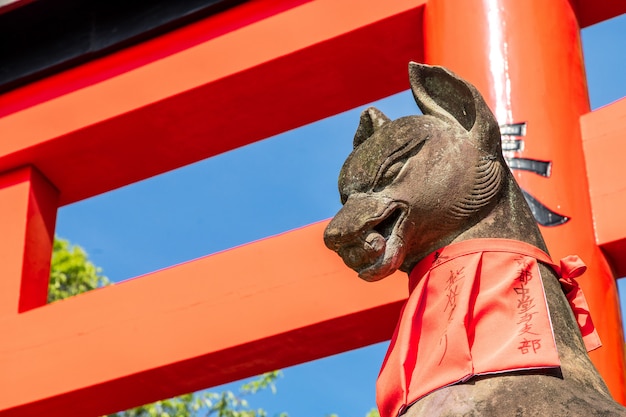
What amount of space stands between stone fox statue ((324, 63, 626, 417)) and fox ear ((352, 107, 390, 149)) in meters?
0.07

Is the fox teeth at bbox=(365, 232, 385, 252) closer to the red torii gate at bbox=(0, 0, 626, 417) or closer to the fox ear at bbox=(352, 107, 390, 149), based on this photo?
the fox ear at bbox=(352, 107, 390, 149)

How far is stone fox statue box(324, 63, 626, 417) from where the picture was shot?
221cm

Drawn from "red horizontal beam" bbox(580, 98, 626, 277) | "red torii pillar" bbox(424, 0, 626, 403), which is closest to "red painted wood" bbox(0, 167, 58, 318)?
"red torii pillar" bbox(424, 0, 626, 403)

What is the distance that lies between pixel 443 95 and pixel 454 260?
1.17 feet

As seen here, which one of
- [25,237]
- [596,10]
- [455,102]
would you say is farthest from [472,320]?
[25,237]

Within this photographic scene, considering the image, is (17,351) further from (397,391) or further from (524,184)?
(397,391)

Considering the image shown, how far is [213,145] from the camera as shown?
5.04 m

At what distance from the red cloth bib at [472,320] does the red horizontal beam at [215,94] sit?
218 cm

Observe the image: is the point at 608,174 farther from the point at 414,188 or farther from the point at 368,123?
the point at 414,188

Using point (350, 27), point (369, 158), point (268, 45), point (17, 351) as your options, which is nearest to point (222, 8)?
point (268, 45)

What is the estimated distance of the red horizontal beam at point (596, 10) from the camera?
4.39m

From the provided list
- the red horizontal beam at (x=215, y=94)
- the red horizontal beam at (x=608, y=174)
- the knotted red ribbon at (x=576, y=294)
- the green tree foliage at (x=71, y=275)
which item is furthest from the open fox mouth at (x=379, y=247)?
the green tree foliage at (x=71, y=275)

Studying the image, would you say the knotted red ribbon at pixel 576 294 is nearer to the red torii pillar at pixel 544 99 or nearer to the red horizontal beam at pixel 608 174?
the red torii pillar at pixel 544 99

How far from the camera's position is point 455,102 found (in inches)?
97.5
